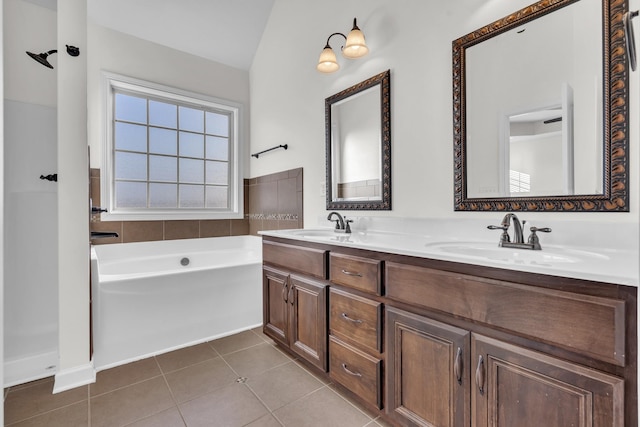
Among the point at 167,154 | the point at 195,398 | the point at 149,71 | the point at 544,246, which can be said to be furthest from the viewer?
the point at 167,154

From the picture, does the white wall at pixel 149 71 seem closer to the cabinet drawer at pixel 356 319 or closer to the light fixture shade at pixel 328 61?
the light fixture shade at pixel 328 61

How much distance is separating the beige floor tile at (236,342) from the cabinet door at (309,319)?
506mm

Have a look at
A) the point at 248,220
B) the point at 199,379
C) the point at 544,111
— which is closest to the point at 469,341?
the point at 544,111

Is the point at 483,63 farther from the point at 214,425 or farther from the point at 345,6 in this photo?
the point at 214,425

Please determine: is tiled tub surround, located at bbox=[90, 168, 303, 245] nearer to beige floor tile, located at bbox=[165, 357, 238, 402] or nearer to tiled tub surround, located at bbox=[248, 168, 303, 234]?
tiled tub surround, located at bbox=[248, 168, 303, 234]

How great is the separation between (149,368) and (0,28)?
1850 mm

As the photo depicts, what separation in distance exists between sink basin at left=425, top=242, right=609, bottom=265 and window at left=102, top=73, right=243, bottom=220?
263cm

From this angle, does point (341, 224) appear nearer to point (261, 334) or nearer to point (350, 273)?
point (350, 273)

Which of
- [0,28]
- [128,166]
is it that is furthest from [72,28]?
[128,166]

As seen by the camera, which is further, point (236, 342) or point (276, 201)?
point (276, 201)

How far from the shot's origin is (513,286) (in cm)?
93

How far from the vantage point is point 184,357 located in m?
2.09

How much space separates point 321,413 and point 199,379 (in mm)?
785

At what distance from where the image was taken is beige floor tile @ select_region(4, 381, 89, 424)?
1526 millimetres
